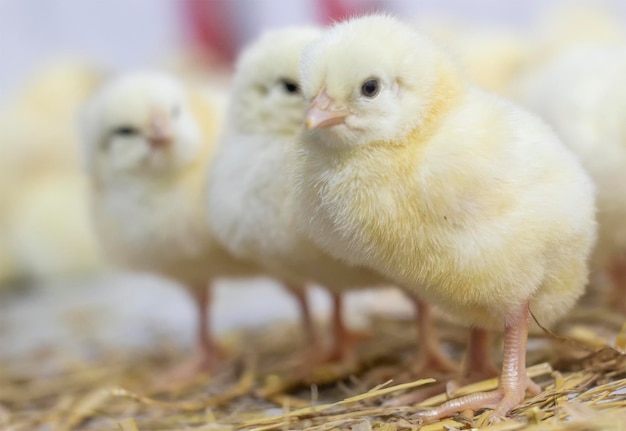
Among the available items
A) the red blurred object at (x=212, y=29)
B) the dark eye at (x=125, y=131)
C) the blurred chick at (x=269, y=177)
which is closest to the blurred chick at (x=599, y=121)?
the blurred chick at (x=269, y=177)

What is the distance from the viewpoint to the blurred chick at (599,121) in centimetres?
178

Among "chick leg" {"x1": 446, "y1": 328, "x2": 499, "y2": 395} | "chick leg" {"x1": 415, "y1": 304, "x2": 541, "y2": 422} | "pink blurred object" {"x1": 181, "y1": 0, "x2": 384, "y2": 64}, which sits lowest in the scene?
"chick leg" {"x1": 415, "y1": 304, "x2": 541, "y2": 422}

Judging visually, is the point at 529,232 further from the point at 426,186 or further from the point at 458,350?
the point at 458,350

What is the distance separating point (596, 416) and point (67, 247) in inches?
107

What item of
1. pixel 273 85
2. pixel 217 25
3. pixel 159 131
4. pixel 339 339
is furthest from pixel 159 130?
pixel 217 25

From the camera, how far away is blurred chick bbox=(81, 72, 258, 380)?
79.4 inches

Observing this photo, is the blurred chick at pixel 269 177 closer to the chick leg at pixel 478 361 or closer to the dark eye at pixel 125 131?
the chick leg at pixel 478 361

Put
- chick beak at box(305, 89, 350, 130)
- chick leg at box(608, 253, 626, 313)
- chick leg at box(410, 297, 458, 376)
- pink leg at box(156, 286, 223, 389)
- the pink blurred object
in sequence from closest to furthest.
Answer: chick beak at box(305, 89, 350, 130) < chick leg at box(410, 297, 458, 376) < chick leg at box(608, 253, 626, 313) < pink leg at box(156, 286, 223, 389) < the pink blurred object

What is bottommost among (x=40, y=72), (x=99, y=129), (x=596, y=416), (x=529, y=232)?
(x=596, y=416)

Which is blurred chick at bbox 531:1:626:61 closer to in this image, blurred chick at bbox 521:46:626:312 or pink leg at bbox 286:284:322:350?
blurred chick at bbox 521:46:626:312

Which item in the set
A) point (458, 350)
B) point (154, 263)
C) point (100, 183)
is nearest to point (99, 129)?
point (100, 183)

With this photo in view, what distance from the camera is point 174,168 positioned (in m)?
2.04

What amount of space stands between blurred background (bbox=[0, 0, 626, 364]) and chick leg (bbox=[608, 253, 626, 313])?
624 millimetres

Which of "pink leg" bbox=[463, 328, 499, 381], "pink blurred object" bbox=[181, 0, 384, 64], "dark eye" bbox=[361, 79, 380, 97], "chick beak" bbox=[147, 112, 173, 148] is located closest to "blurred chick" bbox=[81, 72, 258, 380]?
"chick beak" bbox=[147, 112, 173, 148]
